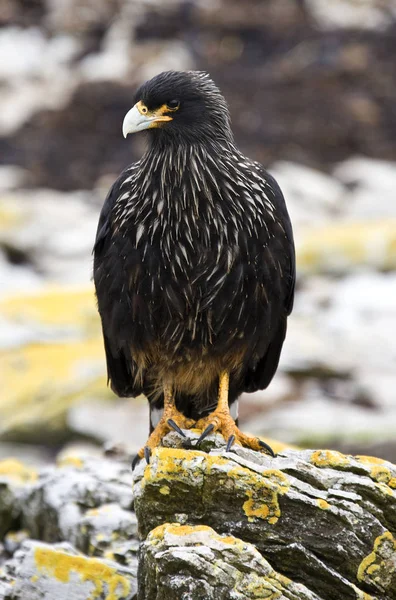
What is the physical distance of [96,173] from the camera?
32938 mm

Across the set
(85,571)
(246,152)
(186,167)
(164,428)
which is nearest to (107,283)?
(186,167)

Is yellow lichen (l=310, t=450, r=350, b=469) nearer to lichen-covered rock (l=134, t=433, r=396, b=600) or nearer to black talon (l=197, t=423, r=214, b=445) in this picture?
lichen-covered rock (l=134, t=433, r=396, b=600)

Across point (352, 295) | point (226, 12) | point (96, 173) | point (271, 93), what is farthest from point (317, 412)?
point (226, 12)

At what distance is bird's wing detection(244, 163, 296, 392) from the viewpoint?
6.84m

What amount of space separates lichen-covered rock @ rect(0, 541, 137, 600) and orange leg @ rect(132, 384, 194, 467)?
0.77 meters

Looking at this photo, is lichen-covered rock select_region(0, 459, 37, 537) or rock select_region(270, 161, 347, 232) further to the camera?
rock select_region(270, 161, 347, 232)

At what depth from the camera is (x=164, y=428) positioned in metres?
6.69

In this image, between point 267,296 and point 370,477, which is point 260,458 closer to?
point 370,477

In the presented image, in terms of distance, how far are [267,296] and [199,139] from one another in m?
1.17

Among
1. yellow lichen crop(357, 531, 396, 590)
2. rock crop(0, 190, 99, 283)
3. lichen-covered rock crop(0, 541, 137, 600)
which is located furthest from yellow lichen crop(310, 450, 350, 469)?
rock crop(0, 190, 99, 283)

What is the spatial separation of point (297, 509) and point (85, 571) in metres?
1.55

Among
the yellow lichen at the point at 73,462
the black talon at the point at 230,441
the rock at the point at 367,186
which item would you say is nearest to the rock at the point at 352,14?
the rock at the point at 367,186

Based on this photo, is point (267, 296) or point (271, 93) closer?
point (267, 296)

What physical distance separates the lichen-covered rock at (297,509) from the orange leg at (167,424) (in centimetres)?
70
